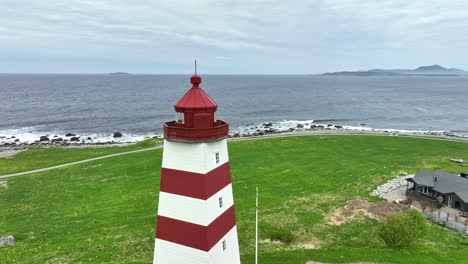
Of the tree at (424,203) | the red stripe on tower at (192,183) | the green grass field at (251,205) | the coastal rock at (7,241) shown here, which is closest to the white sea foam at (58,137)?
the green grass field at (251,205)

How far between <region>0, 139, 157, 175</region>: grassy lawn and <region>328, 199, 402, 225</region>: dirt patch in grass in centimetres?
3626

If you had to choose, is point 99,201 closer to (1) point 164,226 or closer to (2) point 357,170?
(1) point 164,226

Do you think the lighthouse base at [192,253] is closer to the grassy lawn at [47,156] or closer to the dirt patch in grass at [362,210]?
the dirt patch in grass at [362,210]

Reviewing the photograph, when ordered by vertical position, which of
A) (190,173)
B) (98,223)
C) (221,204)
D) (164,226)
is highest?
(190,173)

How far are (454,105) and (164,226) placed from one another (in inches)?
5990

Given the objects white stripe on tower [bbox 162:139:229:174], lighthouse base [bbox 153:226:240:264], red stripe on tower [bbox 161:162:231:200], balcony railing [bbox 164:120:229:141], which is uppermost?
balcony railing [bbox 164:120:229:141]

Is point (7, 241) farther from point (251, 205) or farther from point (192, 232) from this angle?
point (192, 232)

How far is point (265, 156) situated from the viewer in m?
48.1

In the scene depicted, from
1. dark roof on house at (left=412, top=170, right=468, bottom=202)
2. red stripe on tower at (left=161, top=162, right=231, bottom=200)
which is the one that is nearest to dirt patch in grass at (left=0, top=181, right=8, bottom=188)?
red stripe on tower at (left=161, top=162, right=231, bottom=200)

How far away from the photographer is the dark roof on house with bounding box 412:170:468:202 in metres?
30.8

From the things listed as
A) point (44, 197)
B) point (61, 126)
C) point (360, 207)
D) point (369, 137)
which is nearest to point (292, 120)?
point (369, 137)

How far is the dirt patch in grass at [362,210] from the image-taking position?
92.6 ft

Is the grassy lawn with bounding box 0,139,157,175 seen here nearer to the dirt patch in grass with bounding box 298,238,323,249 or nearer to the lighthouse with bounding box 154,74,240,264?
the dirt patch in grass with bounding box 298,238,323,249

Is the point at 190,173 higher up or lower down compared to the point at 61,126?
higher up
